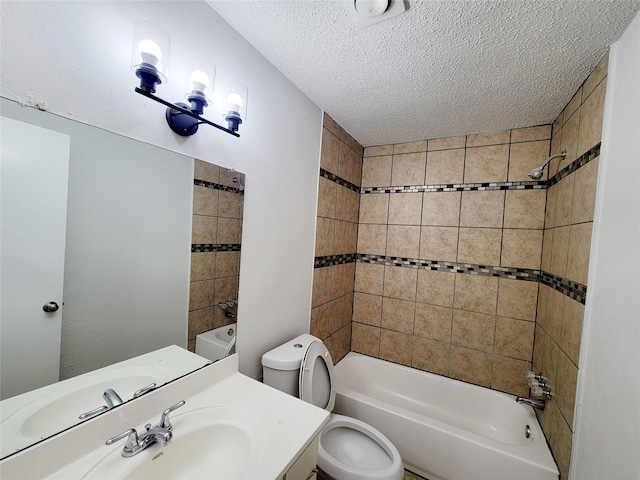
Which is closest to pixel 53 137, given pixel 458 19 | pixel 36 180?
pixel 36 180

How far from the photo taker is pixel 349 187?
2.26 metres

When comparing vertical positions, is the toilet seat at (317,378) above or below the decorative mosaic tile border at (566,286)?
below

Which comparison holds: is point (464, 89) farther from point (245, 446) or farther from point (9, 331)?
point (9, 331)

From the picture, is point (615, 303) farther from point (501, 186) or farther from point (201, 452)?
point (201, 452)

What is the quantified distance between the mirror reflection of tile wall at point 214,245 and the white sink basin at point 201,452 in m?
0.29

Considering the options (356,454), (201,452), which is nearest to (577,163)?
(356,454)

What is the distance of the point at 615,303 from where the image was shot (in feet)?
3.06

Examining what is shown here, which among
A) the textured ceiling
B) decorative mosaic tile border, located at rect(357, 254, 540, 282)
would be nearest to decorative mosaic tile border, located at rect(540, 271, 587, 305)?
decorative mosaic tile border, located at rect(357, 254, 540, 282)

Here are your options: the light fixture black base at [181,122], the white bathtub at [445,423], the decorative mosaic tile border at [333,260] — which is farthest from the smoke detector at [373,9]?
the white bathtub at [445,423]

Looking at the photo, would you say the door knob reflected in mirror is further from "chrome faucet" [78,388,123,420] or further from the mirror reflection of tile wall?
the mirror reflection of tile wall

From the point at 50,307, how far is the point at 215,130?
0.82 metres

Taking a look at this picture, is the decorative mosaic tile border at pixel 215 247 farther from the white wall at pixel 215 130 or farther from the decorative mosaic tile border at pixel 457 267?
the decorative mosaic tile border at pixel 457 267

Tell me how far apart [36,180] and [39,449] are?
0.67 meters

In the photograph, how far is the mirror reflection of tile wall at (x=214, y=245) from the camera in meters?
1.05
